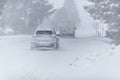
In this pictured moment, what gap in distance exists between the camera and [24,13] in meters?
73.8

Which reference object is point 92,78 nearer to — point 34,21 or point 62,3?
point 34,21

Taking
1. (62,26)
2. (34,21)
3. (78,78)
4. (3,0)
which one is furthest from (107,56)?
(34,21)

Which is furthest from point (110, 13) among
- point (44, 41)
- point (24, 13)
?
point (24, 13)

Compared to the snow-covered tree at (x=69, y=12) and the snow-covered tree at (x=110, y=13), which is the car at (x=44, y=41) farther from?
the snow-covered tree at (x=69, y=12)

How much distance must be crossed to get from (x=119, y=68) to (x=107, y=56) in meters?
5.11

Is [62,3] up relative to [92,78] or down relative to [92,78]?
up

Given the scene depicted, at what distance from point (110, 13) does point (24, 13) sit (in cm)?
4021

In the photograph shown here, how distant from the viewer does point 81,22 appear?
97.8 meters

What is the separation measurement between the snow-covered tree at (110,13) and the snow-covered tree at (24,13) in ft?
98.4

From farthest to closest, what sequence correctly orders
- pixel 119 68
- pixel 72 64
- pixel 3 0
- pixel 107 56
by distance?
pixel 3 0
pixel 107 56
pixel 72 64
pixel 119 68

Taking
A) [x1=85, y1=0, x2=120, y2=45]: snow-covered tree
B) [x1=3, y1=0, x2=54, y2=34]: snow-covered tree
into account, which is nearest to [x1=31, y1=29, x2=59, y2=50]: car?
[x1=85, y1=0, x2=120, y2=45]: snow-covered tree

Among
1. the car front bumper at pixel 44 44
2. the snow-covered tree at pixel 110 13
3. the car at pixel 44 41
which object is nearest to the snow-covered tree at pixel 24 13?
the snow-covered tree at pixel 110 13

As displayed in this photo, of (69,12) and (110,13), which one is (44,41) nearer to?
(110,13)

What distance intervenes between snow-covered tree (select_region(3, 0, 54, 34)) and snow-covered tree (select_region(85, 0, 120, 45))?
98.4ft
